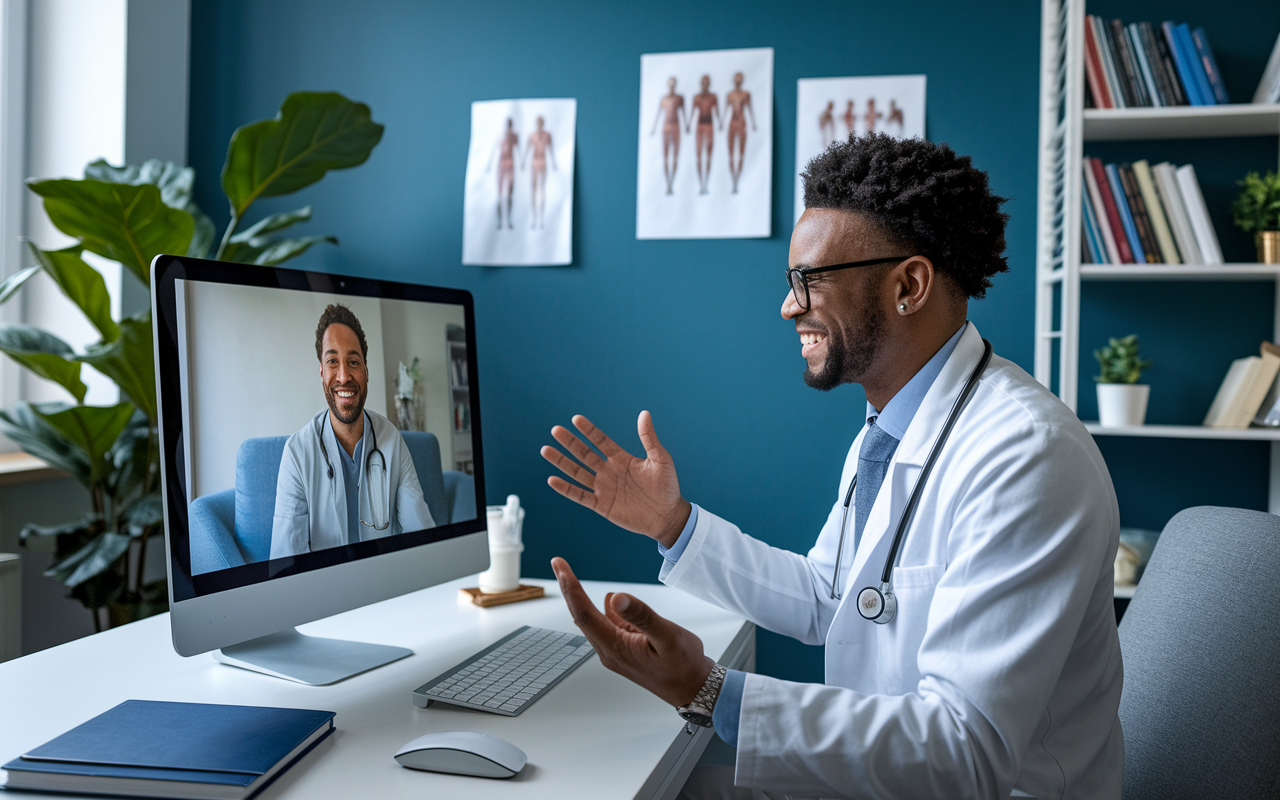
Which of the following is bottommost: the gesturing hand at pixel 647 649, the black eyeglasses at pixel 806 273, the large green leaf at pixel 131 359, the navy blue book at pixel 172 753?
the navy blue book at pixel 172 753

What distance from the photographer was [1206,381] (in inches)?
81.7

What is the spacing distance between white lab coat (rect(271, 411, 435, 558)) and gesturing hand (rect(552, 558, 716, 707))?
17.0 inches

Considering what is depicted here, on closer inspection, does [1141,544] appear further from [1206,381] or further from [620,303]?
[620,303]

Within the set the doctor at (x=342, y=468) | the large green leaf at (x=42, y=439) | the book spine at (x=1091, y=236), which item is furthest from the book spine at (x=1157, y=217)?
the large green leaf at (x=42, y=439)

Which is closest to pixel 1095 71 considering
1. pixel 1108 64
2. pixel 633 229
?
pixel 1108 64

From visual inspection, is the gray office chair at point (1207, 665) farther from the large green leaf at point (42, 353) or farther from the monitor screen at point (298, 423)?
the large green leaf at point (42, 353)

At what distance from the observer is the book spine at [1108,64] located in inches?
76.4

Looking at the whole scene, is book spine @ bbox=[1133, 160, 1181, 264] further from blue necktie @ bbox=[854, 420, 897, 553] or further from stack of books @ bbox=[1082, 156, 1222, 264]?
blue necktie @ bbox=[854, 420, 897, 553]

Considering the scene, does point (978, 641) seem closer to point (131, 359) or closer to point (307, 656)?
point (307, 656)

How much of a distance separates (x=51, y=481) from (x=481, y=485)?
1536mm

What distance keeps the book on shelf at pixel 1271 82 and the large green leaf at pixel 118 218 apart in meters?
2.39

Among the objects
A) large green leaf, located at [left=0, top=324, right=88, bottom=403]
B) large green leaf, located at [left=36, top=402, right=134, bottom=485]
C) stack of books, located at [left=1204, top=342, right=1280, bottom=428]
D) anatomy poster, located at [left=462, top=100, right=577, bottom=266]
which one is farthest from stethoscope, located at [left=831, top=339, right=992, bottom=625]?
large green leaf, located at [left=0, top=324, right=88, bottom=403]

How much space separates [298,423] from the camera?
48.2 inches

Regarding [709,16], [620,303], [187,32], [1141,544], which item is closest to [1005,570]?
[1141,544]
